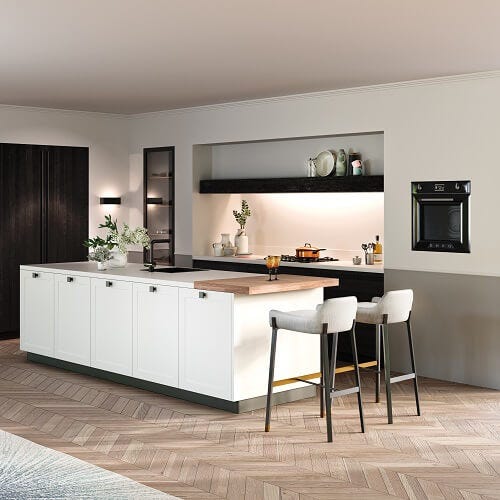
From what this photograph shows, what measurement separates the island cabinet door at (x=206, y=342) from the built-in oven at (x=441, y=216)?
2160 millimetres

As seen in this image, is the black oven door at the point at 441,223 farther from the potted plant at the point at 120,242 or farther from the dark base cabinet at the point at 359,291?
the potted plant at the point at 120,242

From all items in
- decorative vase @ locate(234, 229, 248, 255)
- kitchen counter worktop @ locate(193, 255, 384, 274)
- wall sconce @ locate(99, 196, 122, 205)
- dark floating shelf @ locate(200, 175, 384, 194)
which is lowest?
kitchen counter worktop @ locate(193, 255, 384, 274)

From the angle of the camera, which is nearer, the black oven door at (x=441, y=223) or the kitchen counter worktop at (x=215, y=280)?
the kitchen counter worktop at (x=215, y=280)

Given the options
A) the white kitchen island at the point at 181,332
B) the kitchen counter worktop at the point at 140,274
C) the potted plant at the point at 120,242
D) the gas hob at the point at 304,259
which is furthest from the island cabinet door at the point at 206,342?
the gas hob at the point at 304,259

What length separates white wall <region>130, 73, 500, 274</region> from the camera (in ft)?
22.4

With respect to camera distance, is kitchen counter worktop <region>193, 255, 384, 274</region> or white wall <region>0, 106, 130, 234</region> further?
white wall <region>0, 106, 130, 234</region>

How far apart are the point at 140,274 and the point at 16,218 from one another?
2.99 metres

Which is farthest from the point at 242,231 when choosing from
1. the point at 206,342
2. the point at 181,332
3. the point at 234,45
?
the point at 234,45

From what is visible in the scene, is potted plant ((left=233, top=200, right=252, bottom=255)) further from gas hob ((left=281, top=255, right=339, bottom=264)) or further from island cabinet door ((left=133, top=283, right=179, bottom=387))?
island cabinet door ((left=133, top=283, right=179, bottom=387))

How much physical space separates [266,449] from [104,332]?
2334mm

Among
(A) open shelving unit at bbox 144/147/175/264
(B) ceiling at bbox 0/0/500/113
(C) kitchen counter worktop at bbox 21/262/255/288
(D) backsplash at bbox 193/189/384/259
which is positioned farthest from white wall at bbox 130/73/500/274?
(C) kitchen counter worktop at bbox 21/262/255/288

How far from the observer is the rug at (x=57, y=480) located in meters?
2.77

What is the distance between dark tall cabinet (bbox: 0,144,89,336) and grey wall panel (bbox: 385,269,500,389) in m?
4.06

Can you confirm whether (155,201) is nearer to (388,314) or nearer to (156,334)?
(156,334)
